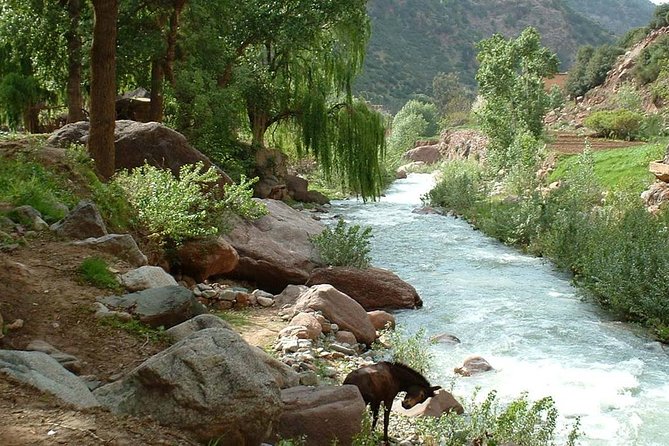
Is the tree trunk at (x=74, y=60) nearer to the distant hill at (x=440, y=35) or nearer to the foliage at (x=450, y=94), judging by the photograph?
the distant hill at (x=440, y=35)

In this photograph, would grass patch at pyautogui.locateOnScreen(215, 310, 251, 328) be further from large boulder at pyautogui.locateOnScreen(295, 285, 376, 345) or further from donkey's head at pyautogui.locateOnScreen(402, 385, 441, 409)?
donkey's head at pyautogui.locateOnScreen(402, 385, 441, 409)

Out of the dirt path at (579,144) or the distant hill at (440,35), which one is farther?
the distant hill at (440,35)

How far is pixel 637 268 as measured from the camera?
9.28m

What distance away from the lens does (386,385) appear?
16.6 ft

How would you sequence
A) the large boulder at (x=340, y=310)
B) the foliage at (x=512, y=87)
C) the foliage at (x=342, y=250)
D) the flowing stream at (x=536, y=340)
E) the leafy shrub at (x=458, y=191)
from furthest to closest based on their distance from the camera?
1. the foliage at (x=512, y=87)
2. the leafy shrub at (x=458, y=191)
3. the foliage at (x=342, y=250)
4. the large boulder at (x=340, y=310)
5. the flowing stream at (x=536, y=340)

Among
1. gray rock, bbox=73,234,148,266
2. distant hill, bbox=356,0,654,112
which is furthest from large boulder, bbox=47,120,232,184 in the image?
distant hill, bbox=356,0,654,112

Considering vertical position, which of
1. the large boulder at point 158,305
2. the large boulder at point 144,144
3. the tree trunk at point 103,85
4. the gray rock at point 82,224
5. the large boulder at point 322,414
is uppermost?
the tree trunk at point 103,85

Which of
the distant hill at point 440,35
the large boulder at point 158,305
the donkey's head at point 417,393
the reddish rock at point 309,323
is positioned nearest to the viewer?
the donkey's head at point 417,393

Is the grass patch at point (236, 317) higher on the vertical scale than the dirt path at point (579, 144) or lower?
lower

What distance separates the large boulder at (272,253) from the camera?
32.7 ft

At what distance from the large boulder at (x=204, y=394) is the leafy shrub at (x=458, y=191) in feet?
58.5

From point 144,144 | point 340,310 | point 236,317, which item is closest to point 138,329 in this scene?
point 236,317

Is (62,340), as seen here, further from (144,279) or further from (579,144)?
(579,144)

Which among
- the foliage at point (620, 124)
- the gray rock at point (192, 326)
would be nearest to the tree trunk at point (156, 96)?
the gray rock at point (192, 326)
